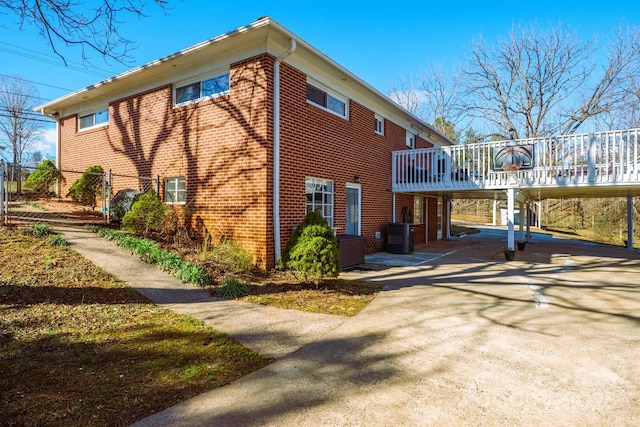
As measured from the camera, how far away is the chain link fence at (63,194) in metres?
8.01

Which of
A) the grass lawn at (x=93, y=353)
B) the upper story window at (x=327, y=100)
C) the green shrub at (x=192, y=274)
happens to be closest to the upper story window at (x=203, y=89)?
the upper story window at (x=327, y=100)

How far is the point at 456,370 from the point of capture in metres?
3.17

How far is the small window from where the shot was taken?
30.0ft

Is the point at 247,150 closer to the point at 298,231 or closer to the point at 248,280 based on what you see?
the point at 298,231

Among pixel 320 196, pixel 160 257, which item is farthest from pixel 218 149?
pixel 160 257

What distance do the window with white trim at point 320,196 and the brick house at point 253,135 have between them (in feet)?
0.11

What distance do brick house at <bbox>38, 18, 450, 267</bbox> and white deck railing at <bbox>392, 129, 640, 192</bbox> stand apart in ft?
3.49

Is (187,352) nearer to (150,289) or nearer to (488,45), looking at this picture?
(150,289)

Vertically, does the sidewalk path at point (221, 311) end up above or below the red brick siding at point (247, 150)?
below

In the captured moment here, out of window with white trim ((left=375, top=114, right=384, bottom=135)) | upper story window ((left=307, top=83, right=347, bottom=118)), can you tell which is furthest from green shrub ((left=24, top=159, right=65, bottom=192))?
window with white trim ((left=375, top=114, right=384, bottom=135))

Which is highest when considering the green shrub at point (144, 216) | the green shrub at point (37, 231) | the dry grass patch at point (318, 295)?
the green shrub at point (144, 216)

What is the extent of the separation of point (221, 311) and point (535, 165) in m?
9.64

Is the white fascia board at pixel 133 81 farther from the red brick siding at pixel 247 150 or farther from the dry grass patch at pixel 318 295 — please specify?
the dry grass patch at pixel 318 295

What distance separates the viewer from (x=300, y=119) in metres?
8.23
